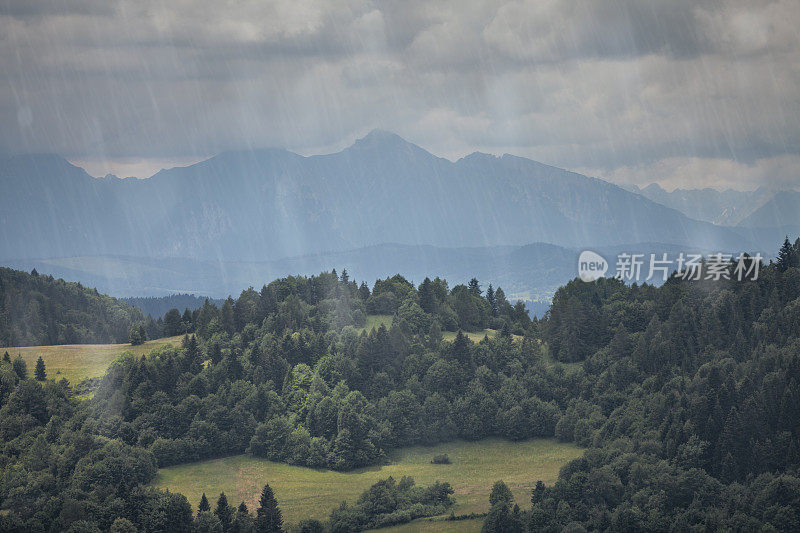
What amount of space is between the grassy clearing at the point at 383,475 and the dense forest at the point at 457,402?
2131mm

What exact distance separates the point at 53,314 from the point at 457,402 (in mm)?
75546

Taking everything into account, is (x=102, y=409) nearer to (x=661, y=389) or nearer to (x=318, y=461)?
(x=318, y=461)

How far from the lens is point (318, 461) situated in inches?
4055

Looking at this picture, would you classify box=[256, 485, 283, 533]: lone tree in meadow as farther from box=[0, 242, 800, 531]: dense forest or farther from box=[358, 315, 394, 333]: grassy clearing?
box=[358, 315, 394, 333]: grassy clearing

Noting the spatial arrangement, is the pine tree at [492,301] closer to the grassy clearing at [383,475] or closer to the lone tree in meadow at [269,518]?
→ the grassy clearing at [383,475]

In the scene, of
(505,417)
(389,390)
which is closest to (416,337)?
(389,390)

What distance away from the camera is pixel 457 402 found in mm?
112688

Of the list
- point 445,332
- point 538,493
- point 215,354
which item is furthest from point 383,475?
point 445,332

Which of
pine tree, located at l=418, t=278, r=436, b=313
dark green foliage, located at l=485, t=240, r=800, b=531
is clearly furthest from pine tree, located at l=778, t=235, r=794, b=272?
pine tree, located at l=418, t=278, r=436, b=313

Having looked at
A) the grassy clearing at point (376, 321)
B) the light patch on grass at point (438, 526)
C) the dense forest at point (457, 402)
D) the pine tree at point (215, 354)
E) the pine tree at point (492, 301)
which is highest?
the pine tree at point (492, 301)

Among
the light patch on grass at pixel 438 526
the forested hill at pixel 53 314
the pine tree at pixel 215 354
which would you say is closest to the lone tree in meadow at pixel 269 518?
the light patch on grass at pixel 438 526

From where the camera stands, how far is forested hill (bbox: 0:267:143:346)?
446 ft

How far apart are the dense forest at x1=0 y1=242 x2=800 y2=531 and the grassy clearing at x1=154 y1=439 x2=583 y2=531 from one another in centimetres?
213

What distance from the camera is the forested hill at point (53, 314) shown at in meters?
136
